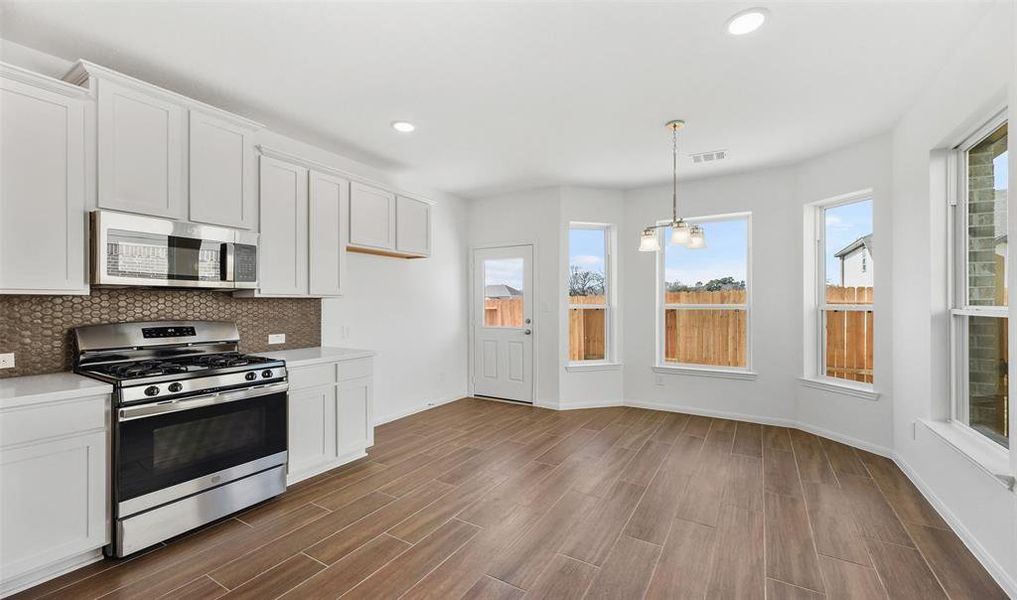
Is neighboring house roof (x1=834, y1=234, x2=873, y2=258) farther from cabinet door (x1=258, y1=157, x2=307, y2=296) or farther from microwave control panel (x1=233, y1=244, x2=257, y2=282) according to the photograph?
microwave control panel (x1=233, y1=244, x2=257, y2=282)

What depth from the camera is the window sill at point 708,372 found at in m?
4.77

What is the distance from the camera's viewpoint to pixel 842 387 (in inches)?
157

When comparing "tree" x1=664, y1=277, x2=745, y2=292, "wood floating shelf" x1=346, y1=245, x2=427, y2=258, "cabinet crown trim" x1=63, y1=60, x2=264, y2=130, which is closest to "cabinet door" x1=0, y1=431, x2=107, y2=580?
"cabinet crown trim" x1=63, y1=60, x2=264, y2=130

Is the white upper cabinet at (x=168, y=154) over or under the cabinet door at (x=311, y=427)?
over

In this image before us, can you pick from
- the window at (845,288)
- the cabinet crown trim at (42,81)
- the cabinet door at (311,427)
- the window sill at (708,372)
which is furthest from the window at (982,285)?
the cabinet crown trim at (42,81)

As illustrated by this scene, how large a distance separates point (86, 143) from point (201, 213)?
0.62 meters

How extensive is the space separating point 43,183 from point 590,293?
4809mm

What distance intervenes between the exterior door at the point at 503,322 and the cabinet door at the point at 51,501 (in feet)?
13.3

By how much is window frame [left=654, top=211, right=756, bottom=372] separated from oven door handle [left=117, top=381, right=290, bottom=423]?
147 inches

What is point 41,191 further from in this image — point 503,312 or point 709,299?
point 709,299

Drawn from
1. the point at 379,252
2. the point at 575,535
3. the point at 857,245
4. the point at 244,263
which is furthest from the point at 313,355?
the point at 857,245

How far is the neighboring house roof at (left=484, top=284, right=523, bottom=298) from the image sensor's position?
18.8 ft

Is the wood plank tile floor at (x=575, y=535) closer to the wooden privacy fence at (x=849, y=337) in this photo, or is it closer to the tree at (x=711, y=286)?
the wooden privacy fence at (x=849, y=337)

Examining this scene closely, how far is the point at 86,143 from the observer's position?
2.34 metres
